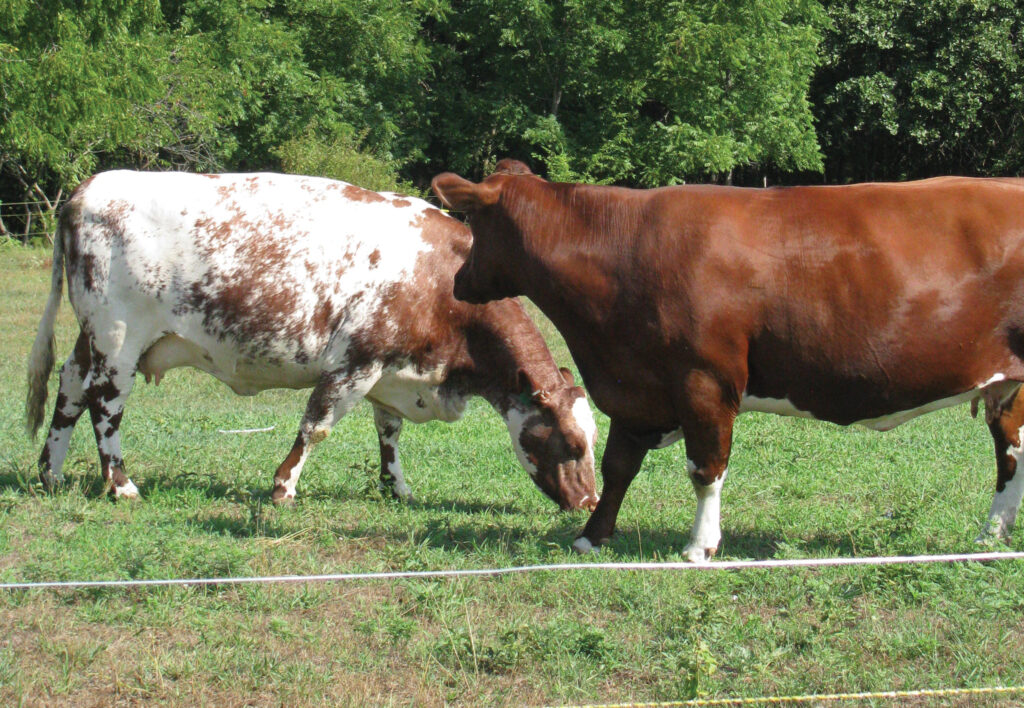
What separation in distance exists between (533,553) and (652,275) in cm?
164

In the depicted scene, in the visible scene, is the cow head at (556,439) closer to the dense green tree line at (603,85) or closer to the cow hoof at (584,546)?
the cow hoof at (584,546)

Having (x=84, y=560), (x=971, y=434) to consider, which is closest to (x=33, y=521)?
(x=84, y=560)

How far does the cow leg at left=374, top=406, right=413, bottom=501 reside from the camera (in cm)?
800

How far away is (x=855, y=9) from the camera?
34.1 metres

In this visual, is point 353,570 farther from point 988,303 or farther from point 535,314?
point 535,314

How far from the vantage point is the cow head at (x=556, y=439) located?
7.60 meters

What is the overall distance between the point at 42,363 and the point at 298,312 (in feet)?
6.75

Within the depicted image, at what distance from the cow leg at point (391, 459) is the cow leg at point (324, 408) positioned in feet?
1.88

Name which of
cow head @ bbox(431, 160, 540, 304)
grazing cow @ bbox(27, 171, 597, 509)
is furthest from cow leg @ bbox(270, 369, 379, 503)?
cow head @ bbox(431, 160, 540, 304)

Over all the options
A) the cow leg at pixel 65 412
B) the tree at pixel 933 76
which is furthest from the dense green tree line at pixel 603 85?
the cow leg at pixel 65 412

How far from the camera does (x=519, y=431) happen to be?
7.80m

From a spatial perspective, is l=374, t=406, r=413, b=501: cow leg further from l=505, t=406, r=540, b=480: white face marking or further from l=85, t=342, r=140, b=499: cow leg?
l=85, t=342, r=140, b=499: cow leg

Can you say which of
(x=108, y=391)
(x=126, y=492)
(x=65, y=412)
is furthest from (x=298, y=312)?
(x=65, y=412)

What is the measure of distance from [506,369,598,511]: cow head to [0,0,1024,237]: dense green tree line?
21.4 metres
